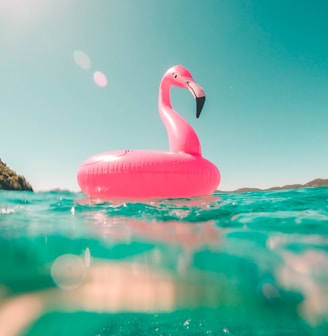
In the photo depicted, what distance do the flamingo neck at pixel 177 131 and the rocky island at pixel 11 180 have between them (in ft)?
53.9

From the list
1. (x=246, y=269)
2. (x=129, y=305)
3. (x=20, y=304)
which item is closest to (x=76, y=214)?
(x=20, y=304)

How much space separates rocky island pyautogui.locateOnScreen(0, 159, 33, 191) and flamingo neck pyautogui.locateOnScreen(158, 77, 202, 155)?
53.9ft

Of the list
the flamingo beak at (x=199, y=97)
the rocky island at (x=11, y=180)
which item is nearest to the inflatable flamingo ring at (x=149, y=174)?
the flamingo beak at (x=199, y=97)

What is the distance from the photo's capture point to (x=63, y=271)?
262cm

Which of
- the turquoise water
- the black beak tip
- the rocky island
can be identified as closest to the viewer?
the turquoise water

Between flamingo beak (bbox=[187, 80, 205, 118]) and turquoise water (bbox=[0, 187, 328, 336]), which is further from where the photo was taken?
flamingo beak (bbox=[187, 80, 205, 118])

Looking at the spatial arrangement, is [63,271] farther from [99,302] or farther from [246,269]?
[246,269]

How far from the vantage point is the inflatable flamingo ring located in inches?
189

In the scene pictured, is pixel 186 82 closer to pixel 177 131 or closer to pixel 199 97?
pixel 199 97

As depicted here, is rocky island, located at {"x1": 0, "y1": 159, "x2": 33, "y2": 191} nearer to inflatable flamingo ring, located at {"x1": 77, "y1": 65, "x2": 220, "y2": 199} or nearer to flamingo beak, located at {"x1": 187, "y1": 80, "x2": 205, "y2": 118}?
inflatable flamingo ring, located at {"x1": 77, "y1": 65, "x2": 220, "y2": 199}

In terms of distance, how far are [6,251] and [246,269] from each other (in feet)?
9.78

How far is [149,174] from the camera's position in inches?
188

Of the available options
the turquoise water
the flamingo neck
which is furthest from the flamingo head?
the turquoise water

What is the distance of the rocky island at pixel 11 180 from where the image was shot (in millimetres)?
17516
